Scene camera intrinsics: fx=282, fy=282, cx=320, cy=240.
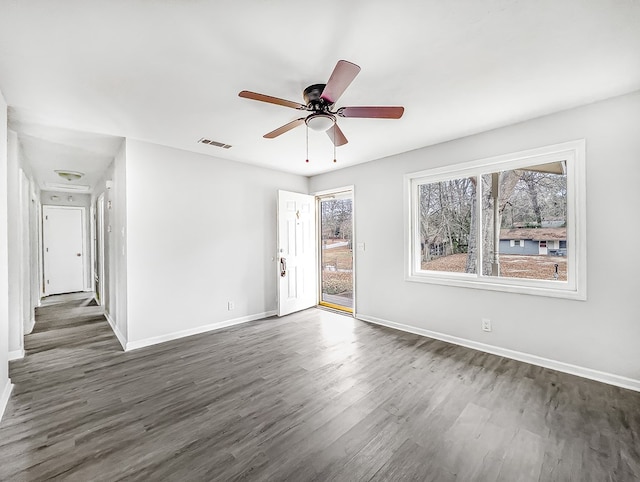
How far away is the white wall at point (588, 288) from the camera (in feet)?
8.04

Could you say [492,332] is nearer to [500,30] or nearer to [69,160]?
[500,30]

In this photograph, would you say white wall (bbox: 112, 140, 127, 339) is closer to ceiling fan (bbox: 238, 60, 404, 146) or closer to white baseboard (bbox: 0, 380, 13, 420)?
white baseboard (bbox: 0, 380, 13, 420)

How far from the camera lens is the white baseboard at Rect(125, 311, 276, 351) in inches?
135

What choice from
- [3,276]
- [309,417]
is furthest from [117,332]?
[309,417]

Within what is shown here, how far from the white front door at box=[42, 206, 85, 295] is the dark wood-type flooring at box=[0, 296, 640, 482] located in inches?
162

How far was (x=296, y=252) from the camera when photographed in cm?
503

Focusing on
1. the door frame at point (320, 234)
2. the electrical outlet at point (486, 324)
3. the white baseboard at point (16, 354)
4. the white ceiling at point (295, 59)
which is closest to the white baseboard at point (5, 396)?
the white baseboard at point (16, 354)

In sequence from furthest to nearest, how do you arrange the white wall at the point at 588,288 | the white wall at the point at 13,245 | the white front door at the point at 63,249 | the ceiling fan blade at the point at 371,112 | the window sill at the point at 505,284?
the white front door at the point at 63,249 → the white wall at the point at 13,245 → the window sill at the point at 505,284 → the white wall at the point at 588,288 → the ceiling fan blade at the point at 371,112

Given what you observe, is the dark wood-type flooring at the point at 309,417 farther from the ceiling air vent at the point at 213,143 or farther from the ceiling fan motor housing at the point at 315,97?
the ceiling air vent at the point at 213,143

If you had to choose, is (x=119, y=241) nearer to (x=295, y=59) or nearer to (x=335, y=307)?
(x=295, y=59)

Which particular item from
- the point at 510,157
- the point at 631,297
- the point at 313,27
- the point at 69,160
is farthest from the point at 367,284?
the point at 69,160

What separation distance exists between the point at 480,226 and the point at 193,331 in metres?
3.98

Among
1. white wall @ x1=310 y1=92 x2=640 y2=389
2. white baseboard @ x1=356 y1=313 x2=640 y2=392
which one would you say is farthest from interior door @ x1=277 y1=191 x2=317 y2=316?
white wall @ x1=310 y1=92 x2=640 y2=389

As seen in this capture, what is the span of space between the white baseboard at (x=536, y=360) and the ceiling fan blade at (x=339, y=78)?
3.09 m
